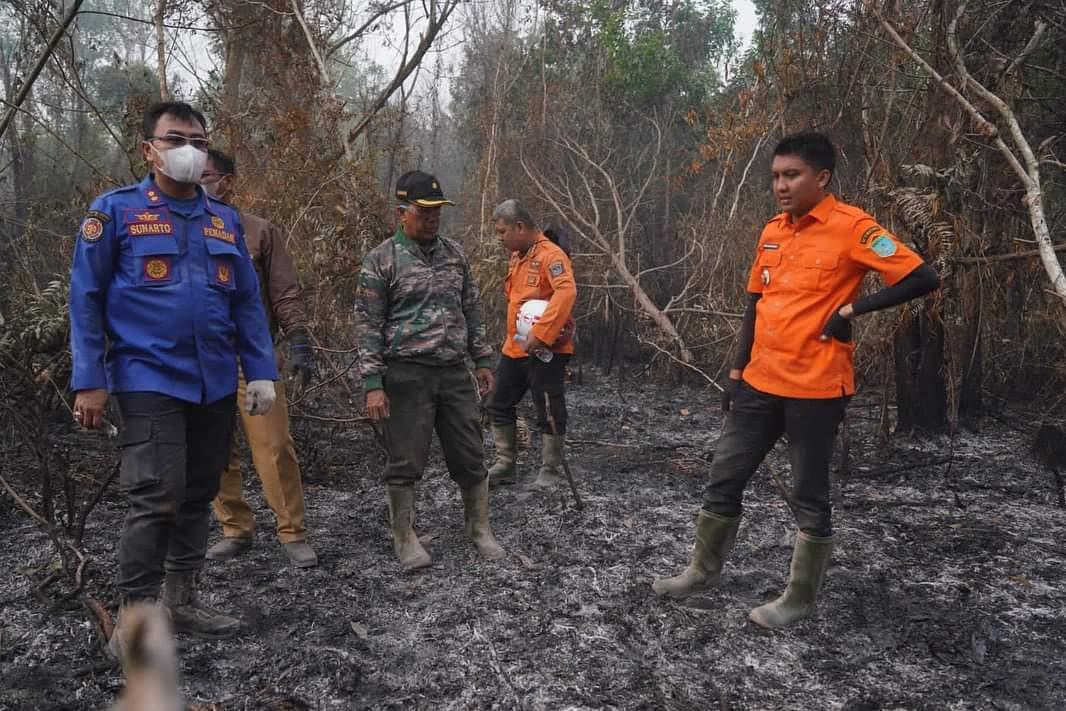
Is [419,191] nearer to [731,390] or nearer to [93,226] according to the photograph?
[93,226]

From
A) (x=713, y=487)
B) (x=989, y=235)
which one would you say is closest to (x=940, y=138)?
(x=989, y=235)

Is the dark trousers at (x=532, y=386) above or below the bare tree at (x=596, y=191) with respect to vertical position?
below

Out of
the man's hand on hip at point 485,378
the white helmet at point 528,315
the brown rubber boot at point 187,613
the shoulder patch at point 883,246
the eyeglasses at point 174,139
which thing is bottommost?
the brown rubber boot at point 187,613

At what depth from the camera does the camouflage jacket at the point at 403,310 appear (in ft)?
12.3

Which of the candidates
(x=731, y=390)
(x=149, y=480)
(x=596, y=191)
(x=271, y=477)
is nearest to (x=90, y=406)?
(x=149, y=480)

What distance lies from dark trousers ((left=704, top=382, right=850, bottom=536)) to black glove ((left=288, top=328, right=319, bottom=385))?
6.21ft

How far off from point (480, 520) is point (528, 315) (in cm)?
143

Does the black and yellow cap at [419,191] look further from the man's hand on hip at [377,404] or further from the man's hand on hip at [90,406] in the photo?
the man's hand on hip at [90,406]


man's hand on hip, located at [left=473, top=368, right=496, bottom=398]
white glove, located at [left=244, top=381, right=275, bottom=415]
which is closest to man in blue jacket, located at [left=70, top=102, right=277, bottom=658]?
white glove, located at [left=244, top=381, right=275, bottom=415]

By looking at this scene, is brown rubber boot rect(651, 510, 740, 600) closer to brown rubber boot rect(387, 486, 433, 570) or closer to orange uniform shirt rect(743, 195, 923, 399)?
orange uniform shirt rect(743, 195, 923, 399)

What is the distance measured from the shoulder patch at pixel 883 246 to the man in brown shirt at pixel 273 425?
96.5 inches

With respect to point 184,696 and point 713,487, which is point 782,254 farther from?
point 184,696

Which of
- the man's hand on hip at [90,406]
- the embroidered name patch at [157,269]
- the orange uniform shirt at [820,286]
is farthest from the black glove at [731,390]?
the man's hand on hip at [90,406]

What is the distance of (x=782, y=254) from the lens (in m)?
3.28
